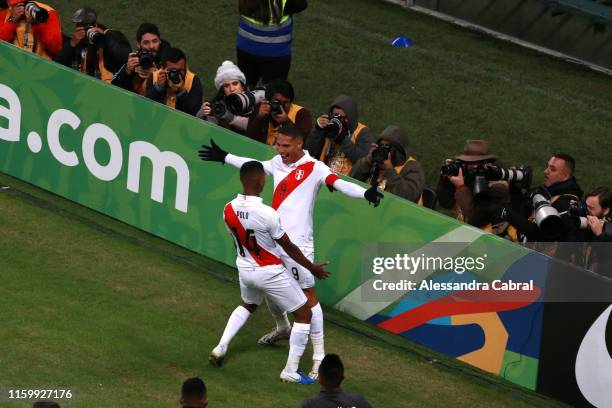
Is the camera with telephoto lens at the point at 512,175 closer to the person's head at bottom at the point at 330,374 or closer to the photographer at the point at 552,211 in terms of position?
the photographer at the point at 552,211

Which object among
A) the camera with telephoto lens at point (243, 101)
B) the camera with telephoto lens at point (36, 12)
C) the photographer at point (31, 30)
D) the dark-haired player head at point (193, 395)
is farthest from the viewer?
the photographer at point (31, 30)

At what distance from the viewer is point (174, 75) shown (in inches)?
578

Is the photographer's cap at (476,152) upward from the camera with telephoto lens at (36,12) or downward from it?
upward

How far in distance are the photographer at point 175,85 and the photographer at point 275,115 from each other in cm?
84

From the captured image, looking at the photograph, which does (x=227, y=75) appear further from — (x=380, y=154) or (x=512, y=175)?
(x=512, y=175)

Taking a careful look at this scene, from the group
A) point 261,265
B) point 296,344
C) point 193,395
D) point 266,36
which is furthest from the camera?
point 266,36

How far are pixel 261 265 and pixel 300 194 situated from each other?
777mm

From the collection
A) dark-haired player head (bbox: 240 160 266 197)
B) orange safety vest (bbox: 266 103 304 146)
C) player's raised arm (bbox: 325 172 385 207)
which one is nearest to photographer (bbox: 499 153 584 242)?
player's raised arm (bbox: 325 172 385 207)

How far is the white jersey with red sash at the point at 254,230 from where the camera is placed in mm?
11539

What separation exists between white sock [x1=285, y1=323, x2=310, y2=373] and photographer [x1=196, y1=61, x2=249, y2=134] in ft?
10.0

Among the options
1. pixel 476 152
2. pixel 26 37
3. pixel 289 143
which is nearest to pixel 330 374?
pixel 289 143

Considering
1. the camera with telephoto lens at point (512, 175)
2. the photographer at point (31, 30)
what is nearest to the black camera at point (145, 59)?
the photographer at point (31, 30)

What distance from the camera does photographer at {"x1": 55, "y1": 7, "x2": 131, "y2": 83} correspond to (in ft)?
52.0

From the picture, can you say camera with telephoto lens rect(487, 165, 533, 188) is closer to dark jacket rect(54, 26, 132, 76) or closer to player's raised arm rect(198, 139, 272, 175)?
player's raised arm rect(198, 139, 272, 175)
